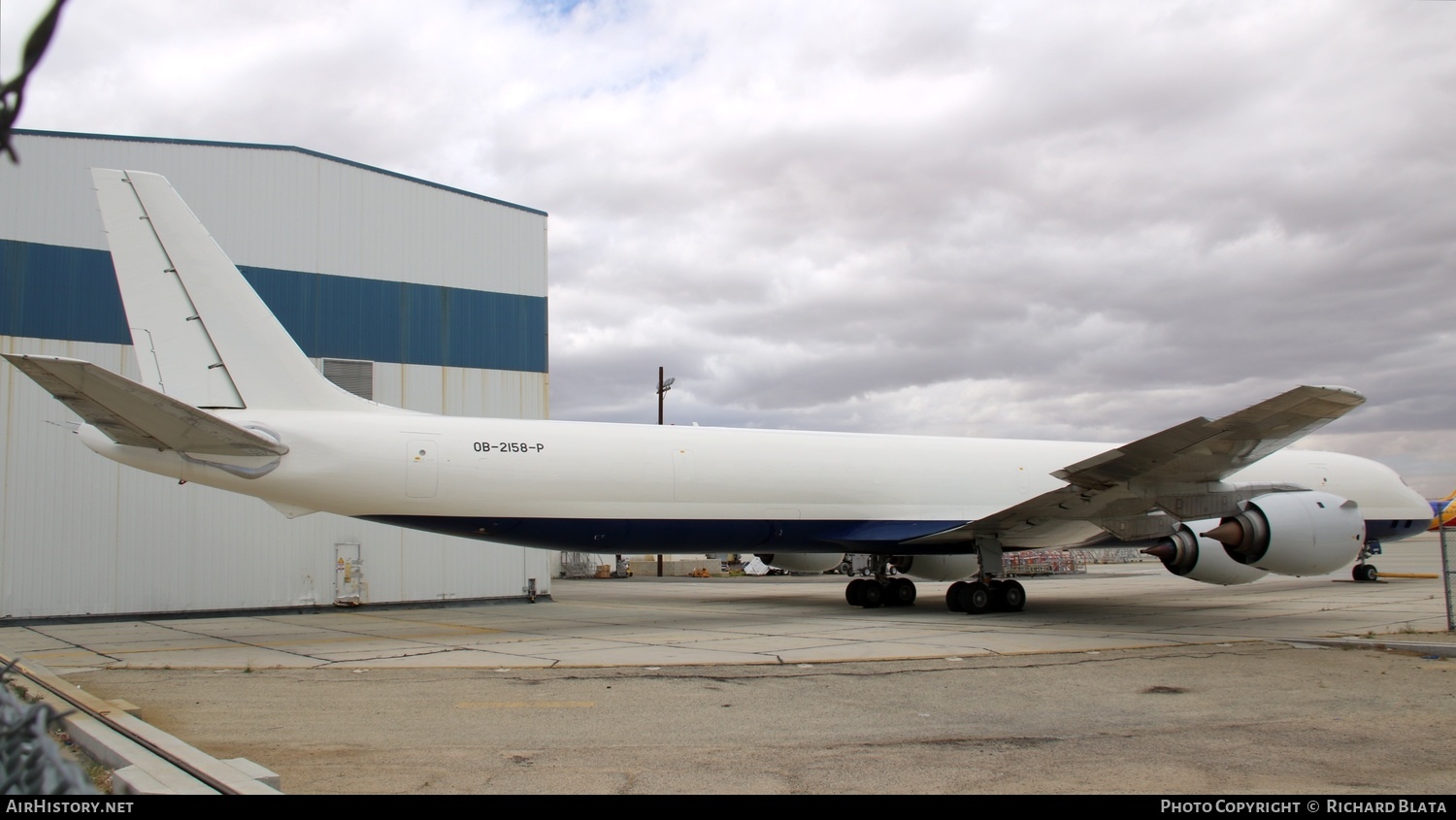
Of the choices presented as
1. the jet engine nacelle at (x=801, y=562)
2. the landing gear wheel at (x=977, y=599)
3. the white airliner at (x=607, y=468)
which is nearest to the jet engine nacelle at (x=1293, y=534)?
the white airliner at (x=607, y=468)

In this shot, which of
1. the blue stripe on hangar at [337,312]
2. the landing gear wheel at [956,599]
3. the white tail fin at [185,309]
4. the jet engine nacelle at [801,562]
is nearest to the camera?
the white tail fin at [185,309]

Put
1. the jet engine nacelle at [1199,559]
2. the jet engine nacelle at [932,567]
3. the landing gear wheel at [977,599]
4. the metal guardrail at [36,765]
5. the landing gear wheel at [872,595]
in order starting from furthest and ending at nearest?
1. the jet engine nacelle at [932,567]
2. the landing gear wheel at [872,595]
3. the landing gear wheel at [977,599]
4. the jet engine nacelle at [1199,559]
5. the metal guardrail at [36,765]

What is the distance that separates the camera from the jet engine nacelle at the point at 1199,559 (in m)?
14.7

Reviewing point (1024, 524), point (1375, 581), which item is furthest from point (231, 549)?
point (1375, 581)

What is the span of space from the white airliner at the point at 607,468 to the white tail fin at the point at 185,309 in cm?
2

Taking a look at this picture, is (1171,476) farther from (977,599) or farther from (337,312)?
(337,312)

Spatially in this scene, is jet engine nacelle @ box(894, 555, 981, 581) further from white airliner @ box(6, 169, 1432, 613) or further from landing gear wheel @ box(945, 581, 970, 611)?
landing gear wheel @ box(945, 581, 970, 611)

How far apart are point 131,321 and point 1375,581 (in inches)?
1031

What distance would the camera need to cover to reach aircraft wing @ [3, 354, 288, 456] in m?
9.29

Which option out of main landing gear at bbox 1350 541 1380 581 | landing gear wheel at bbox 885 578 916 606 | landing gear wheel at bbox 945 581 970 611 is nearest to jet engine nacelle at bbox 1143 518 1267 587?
landing gear wheel at bbox 945 581 970 611

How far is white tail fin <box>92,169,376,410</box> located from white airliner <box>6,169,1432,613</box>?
24 mm

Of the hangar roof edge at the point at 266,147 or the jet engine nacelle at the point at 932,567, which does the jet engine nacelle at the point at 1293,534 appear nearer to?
the jet engine nacelle at the point at 932,567

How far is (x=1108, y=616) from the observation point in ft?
48.4
